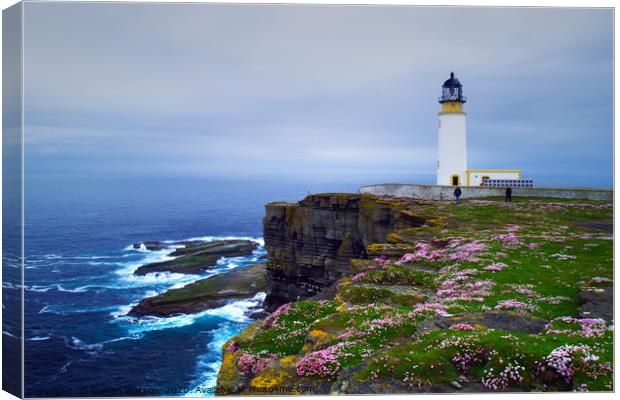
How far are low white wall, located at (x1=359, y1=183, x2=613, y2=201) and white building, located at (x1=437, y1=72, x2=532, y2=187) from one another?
19.0 ft

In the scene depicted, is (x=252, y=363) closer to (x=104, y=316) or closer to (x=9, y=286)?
(x=9, y=286)

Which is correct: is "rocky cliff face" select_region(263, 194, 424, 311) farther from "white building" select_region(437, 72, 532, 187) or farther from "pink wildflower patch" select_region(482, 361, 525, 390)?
"pink wildflower patch" select_region(482, 361, 525, 390)

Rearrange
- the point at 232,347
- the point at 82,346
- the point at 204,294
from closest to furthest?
the point at 232,347 → the point at 82,346 → the point at 204,294

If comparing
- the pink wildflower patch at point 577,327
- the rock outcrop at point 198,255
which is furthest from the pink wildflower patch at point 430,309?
the rock outcrop at point 198,255

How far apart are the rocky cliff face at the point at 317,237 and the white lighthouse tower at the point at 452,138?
11956 mm

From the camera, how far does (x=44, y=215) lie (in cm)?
8725

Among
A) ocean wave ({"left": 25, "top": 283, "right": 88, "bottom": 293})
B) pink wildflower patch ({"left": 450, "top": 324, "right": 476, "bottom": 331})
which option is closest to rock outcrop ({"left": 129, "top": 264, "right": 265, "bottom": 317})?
ocean wave ({"left": 25, "top": 283, "right": 88, "bottom": 293})

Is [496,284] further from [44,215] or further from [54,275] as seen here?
[44,215]

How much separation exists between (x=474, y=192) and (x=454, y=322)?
1372 inches

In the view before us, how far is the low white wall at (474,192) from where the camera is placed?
3884 centimetres

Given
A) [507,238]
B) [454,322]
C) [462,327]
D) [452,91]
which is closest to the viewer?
[462,327]

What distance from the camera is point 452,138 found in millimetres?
53219

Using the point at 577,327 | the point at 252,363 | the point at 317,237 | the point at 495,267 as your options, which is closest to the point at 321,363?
the point at 252,363

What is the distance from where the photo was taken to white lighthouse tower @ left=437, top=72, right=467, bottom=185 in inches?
2074
